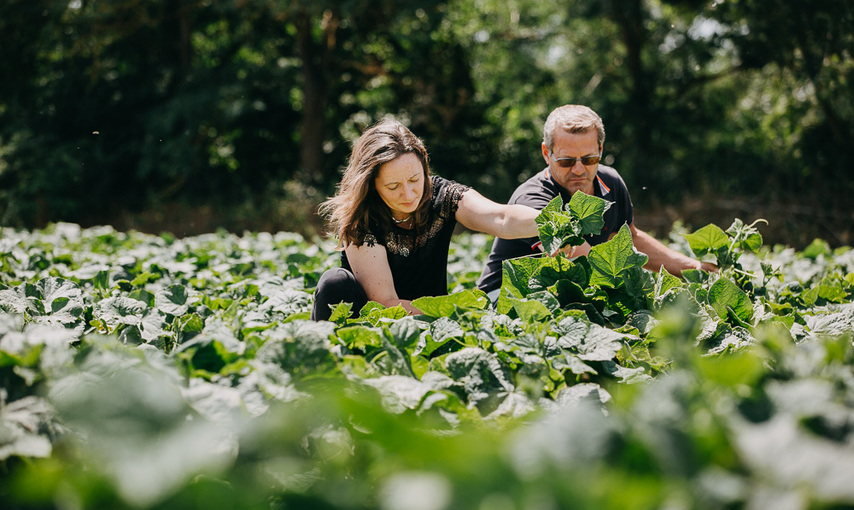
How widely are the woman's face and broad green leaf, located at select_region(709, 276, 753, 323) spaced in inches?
64.3

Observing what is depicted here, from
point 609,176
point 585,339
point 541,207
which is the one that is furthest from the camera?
point 609,176

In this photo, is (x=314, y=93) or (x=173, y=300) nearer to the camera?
(x=173, y=300)

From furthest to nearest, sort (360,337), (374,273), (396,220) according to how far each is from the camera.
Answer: (396,220) → (374,273) → (360,337)

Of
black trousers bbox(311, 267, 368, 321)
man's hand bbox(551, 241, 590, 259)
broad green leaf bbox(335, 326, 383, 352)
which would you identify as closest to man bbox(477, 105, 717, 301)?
man's hand bbox(551, 241, 590, 259)

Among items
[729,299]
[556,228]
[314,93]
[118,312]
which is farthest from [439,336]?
[314,93]

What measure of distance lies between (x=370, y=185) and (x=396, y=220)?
241 millimetres

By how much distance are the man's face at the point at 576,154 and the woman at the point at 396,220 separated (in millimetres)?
549

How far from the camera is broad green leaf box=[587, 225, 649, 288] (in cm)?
219

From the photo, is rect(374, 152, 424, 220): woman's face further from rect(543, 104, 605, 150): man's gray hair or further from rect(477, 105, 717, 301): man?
rect(543, 104, 605, 150): man's gray hair

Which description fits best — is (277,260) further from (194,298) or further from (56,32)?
(56,32)

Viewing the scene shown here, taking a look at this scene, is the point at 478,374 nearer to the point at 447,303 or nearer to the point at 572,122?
the point at 447,303

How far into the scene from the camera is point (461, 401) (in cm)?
157

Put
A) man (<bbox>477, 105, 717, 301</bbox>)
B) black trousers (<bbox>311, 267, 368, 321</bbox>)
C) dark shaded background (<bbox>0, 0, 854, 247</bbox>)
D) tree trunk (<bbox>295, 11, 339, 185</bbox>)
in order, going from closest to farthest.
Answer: black trousers (<bbox>311, 267, 368, 321</bbox>)
man (<bbox>477, 105, 717, 301</bbox>)
dark shaded background (<bbox>0, 0, 854, 247</bbox>)
tree trunk (<bbox>295, 11, 339, 185</bbox>)

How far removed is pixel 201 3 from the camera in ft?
57.8
